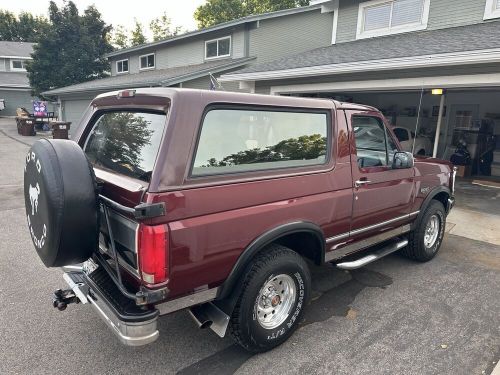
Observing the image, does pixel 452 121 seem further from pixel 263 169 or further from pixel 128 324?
pixel 128 324

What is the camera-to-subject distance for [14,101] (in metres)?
35.5

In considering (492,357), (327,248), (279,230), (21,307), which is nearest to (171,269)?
(279,230)

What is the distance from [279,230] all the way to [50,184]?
157cm

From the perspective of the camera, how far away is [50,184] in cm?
223

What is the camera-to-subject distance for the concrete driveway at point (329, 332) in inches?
108

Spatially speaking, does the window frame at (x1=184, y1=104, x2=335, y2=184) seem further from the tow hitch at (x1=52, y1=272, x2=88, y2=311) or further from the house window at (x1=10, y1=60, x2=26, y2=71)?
the house window at (x1=10, y1=60, x2=26, y2=71)

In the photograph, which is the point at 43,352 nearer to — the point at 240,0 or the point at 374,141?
A: the point at 374,141

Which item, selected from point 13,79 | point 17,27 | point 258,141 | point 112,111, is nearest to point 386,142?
point 258,141

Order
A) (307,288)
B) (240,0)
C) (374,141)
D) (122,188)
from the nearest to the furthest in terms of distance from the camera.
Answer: (122,188)
(307,288)
(374,141)
(240,0)

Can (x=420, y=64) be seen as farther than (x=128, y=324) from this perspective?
Yes

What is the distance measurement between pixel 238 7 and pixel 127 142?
3400cm

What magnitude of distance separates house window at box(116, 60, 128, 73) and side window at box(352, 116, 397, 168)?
21683mm

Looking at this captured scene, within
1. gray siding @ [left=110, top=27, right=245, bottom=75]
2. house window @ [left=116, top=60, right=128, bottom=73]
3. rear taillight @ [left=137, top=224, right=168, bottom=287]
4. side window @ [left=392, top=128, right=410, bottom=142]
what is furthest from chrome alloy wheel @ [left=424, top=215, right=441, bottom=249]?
house window @ [left=116, top=60, right=128, bottom=73]

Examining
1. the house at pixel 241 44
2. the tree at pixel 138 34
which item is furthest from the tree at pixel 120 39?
the house at pixel 241 44
